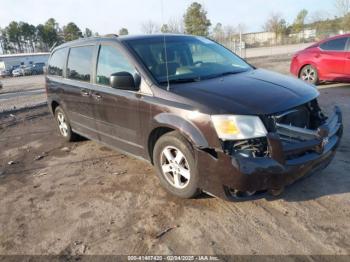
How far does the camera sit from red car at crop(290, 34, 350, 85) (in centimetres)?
924

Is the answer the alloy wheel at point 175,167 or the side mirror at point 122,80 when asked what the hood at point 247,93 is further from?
the alloy wheel at point 175,167

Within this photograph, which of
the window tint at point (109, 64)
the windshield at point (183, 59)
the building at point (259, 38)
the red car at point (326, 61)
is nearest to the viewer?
the windshield at point (183, 59)

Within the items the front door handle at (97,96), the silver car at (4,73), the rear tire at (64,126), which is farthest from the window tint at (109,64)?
the silver car at (4,73)

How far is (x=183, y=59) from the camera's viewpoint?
4320 millimetres

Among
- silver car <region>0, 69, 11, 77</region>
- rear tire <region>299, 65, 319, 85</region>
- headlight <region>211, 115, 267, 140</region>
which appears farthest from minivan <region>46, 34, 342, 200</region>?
silver car <region>0, 69, 11, 77</region>

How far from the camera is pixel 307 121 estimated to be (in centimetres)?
357

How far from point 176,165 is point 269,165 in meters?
1.06

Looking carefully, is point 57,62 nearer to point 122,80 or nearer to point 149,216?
point 122,80

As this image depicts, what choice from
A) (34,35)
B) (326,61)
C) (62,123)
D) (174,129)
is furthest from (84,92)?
(34,35)

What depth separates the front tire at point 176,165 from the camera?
11.1 ft

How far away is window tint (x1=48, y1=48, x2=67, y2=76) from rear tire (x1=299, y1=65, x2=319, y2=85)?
7.36 metres

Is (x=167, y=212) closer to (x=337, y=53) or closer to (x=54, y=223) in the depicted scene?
(x=54, y=223)

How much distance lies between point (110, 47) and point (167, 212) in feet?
7.68

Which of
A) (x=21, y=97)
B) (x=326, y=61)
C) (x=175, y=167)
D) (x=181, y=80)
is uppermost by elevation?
(x=181, y=80)
